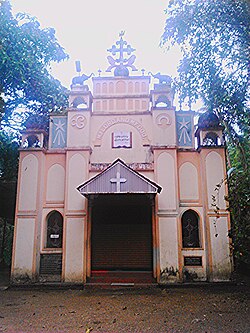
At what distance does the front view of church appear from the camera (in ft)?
31.8

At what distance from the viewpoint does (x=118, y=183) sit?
9297 mm

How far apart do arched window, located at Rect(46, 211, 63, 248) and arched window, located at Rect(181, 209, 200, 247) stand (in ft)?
12.9

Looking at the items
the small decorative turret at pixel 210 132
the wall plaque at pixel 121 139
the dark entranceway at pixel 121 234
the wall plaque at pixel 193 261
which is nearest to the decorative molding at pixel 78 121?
the wall plaque at pixel 121 139

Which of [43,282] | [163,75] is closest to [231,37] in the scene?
[163,75]

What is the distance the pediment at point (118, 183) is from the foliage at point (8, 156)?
22.8 ft

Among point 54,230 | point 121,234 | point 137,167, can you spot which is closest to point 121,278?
point 121,234

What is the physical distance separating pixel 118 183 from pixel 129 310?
11.7 ft

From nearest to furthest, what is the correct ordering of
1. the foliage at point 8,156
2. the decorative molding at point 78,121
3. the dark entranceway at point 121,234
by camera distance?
the dark entranceway at point 121,234, the decorative molding at point 78,121, the foliage at point 8,156

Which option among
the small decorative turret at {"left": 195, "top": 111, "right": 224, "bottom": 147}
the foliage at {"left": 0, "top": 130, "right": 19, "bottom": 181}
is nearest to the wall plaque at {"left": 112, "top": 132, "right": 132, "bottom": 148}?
the small decorative turret at {"left": 195, "top": 111, "right": 224, "bottom": 147}

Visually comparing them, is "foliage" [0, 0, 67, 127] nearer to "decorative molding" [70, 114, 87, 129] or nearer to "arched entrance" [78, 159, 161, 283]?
"decorative molding" [70, 114, 87, 129]

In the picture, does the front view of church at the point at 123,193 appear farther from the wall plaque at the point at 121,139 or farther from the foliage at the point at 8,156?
the foliage at the point at 8,156

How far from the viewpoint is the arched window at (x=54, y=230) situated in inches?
405

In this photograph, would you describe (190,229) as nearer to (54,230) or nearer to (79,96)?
(54,230)

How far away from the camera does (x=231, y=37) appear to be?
9.06 m
